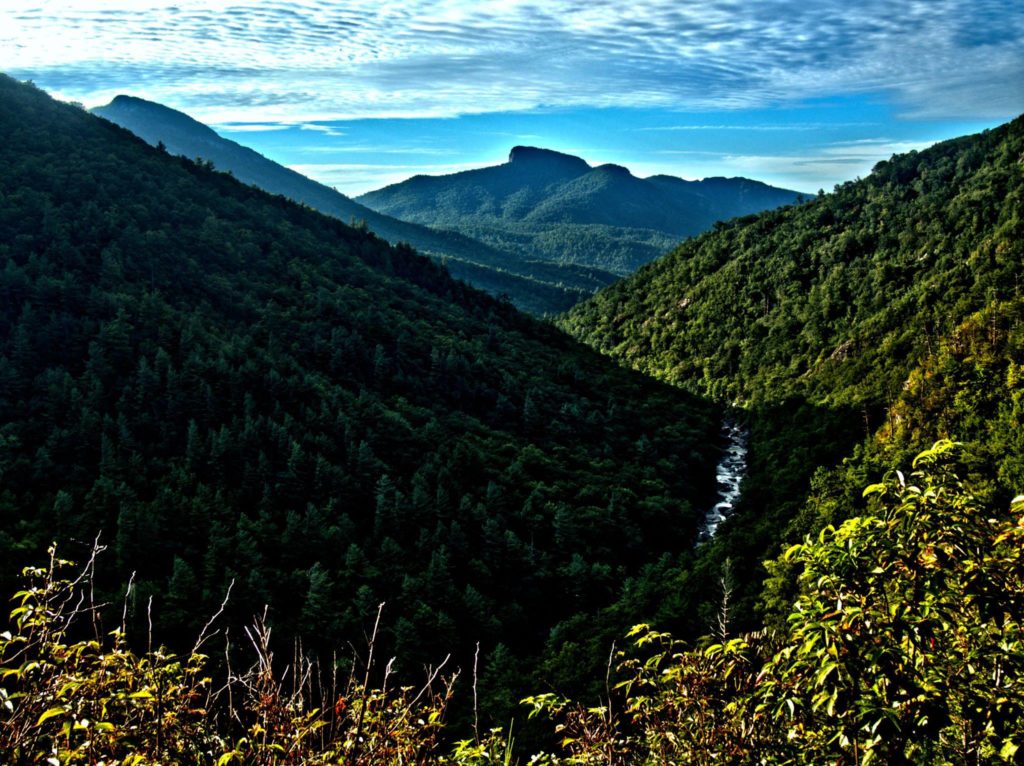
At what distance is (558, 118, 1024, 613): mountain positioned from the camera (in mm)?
74312

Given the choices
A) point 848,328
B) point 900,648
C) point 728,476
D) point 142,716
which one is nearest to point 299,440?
point 728,476

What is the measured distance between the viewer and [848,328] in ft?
384

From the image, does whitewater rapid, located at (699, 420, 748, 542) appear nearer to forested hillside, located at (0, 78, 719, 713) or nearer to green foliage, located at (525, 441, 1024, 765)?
forested hillside, located at (0, 78, 719, 713)

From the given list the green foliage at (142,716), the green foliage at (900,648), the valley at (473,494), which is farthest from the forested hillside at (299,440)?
the green foliage at (900,648)

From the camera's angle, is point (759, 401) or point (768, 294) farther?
point (768, 294)

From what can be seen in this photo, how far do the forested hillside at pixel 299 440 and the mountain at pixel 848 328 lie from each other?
524 inches

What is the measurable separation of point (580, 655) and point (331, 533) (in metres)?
26.6

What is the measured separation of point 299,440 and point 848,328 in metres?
Result: 98.4

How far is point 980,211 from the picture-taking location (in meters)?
115

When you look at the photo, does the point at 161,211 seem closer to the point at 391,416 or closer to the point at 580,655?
the point at 391,416

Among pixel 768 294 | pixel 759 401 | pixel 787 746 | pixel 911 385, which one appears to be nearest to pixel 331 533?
pixel 787 746

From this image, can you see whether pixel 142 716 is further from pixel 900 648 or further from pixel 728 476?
pixel 728 476

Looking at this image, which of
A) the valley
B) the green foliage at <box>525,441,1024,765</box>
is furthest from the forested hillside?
the green foliage at <box>525,441,1024,765</box>

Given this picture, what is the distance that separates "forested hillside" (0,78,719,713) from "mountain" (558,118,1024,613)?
43.7ft
